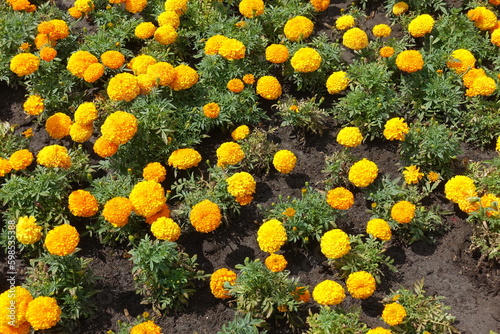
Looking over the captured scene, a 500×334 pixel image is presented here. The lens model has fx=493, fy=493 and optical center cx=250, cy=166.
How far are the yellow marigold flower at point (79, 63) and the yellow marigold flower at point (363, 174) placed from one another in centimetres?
299

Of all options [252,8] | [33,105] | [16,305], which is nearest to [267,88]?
[252,8]

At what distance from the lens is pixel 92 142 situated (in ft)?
18.2

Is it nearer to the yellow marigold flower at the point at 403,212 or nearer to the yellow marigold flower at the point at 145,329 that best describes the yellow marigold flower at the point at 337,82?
the yellow marigold flower at the point at 403,212

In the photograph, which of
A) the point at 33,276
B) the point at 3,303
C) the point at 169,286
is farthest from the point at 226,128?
the point at 3,303

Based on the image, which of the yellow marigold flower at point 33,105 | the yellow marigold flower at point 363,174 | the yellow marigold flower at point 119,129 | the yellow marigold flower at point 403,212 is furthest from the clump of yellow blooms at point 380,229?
the yellow marigold flower at point 33,105

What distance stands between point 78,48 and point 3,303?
3251mm

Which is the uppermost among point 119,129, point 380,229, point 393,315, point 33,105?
point 119,129

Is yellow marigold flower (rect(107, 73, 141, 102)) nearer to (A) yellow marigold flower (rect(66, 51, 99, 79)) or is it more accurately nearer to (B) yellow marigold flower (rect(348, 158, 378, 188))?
(A) yellow marigold flower (rect(66, 51, 99, 79))

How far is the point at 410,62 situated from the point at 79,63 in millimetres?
3516

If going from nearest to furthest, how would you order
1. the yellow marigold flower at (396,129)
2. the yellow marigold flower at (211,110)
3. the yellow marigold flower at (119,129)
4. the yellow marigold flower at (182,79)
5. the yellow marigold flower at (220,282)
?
1. the yellow marigold flower at (220,282)
2. the yellow marigold flower at (119,129)
3. the yellow marigold flower at (396,129)
4. the yellow marigold flower at (211,110)
5. the yellow marigold flower at (182,79)

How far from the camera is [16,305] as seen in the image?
12.7 feet

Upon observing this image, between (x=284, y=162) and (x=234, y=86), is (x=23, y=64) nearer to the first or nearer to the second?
(x=234, y=86)

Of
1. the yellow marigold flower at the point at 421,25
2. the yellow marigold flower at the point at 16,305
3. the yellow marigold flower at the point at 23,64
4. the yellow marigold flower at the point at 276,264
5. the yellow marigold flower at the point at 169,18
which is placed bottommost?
the yellow marigold flower at the point at 16,305

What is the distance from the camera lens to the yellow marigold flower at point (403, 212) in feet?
14.8
